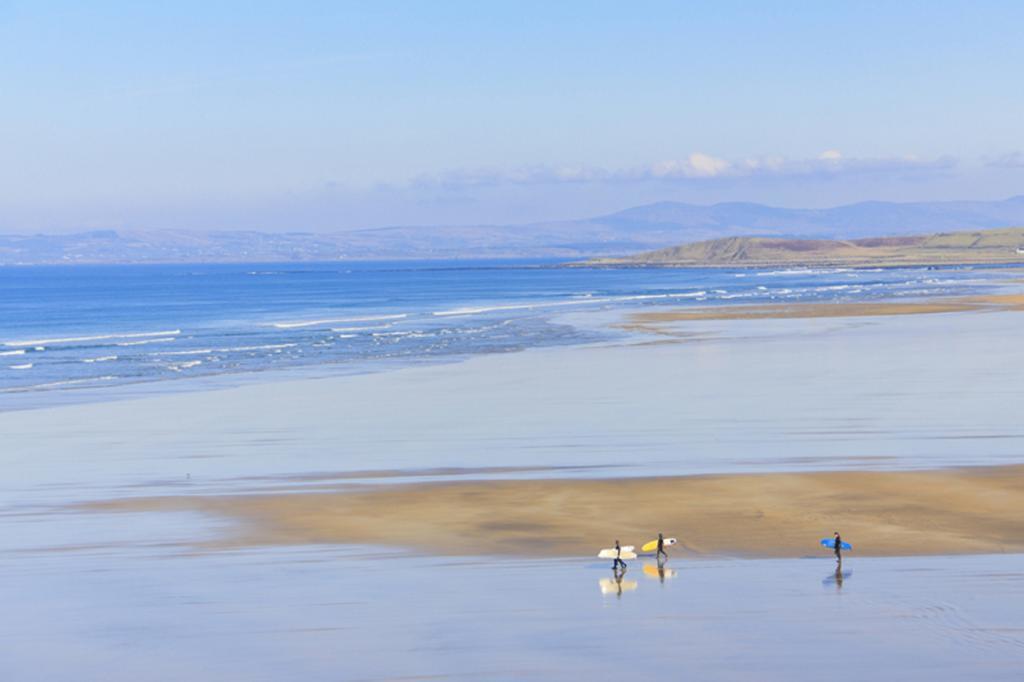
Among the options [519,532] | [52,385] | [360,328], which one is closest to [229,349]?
[360,328]

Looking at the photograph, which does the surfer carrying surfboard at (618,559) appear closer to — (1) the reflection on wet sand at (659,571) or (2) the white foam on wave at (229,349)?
(1) the reflection on wet sand at (659,571)

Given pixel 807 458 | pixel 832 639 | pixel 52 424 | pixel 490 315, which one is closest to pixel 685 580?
pixel 832 639

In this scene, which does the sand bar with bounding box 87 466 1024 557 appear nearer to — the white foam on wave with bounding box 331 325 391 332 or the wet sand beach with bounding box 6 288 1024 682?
the wet sand beach with bounding box 6 288 1024 682

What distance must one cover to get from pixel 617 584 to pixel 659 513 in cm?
520

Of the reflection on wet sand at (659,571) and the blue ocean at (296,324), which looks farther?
the blue ocean at (296,324)

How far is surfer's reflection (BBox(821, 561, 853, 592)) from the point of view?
18953 mm

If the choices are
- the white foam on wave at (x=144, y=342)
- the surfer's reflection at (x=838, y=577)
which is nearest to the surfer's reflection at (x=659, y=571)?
the surfer's reflection at (x=838, y=577)

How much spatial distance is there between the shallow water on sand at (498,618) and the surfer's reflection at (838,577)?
63 millimetres

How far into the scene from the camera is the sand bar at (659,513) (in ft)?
72.3

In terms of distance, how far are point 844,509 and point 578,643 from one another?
30.7 ft

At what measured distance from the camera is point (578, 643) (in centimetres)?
1659

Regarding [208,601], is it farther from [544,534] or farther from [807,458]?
[807,458]

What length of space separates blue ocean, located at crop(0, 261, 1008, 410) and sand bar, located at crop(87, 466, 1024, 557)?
22.5 metres

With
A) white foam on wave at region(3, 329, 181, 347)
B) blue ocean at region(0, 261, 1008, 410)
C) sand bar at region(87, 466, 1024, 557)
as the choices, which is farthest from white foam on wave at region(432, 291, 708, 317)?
sand bar at region(87, 466, 1024, 557)
